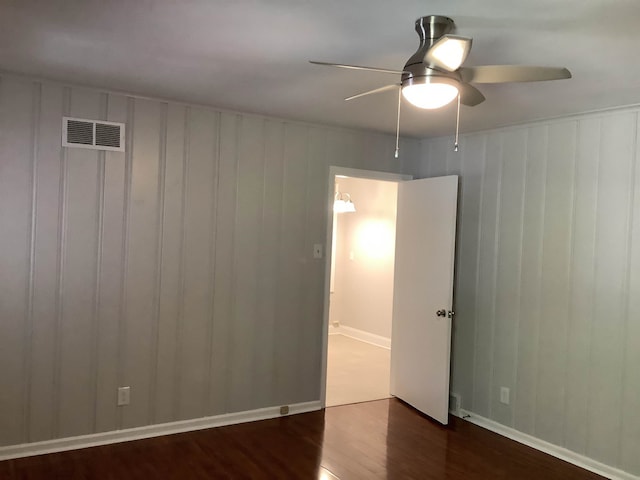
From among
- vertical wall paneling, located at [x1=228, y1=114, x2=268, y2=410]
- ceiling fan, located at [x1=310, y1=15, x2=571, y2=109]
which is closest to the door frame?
vertical wall paneling, located at [x1=228, y1=114, x2=268, y2=410]

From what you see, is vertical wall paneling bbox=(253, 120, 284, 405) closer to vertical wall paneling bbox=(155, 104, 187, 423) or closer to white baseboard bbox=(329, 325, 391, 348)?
vertical wall paneling bbox=(155, 104, 187, 423)

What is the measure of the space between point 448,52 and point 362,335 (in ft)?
18.9

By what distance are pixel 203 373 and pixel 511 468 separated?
7.44 feet

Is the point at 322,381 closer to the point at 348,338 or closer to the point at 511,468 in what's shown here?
the point at 511,468

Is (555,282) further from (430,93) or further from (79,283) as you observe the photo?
(79,283)

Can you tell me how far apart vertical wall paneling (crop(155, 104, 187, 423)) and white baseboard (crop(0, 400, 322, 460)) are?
0.31 ft

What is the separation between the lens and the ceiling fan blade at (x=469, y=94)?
2.24 m

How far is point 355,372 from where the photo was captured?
5688 mm

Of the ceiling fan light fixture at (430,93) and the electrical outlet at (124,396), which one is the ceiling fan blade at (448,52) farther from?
the electrical outlet at (124,396)

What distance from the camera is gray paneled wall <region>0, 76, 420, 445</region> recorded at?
3.34 meters

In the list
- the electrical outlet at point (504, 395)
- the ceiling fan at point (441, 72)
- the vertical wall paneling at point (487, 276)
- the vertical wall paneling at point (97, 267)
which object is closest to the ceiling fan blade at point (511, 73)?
the ceiling fan at point (441, 72)

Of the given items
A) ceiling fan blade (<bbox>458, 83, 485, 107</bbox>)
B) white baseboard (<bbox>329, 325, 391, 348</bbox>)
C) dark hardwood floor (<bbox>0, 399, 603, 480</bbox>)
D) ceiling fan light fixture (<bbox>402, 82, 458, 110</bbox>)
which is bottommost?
dark hardwood floor (<bbox>0, 399, 603, 480</bbox>)

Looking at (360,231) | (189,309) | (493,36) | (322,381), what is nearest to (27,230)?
(189,309)

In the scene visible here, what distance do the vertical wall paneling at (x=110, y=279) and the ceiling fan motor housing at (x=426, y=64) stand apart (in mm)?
2260
